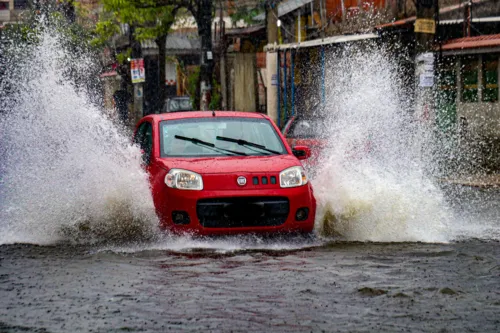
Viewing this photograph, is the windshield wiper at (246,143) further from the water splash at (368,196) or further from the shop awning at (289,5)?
the shop awning at (289,5)

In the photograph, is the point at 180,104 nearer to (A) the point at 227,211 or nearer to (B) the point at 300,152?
(B) the point at 300,152

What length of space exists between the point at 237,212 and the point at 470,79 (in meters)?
15.7

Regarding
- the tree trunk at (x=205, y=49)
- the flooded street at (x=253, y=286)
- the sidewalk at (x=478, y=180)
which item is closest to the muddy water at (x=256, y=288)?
the flooded street at (x=253, y=286)

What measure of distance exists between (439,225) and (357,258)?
2.44 m

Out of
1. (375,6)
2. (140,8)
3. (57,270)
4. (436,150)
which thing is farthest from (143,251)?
(140,8)

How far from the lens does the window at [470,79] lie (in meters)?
24.0

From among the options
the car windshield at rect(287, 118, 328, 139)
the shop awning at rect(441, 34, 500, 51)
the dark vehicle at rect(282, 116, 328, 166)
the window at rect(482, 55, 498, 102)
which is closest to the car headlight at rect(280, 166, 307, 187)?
the dark vehicle at rect(282, 116, 328, 166)

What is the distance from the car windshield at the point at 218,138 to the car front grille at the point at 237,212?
962mm

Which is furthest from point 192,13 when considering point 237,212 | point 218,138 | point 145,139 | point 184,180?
point 237,212

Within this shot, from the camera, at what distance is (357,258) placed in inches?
360

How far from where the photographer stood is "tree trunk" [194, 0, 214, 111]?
96.3 ft

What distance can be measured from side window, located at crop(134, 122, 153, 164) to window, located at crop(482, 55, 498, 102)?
13130 mm

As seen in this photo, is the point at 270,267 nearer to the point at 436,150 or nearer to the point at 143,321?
the point at 143,321

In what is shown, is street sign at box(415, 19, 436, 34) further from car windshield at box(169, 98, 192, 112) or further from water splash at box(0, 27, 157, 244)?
car windshield at box(169, 98, 192, 112)
